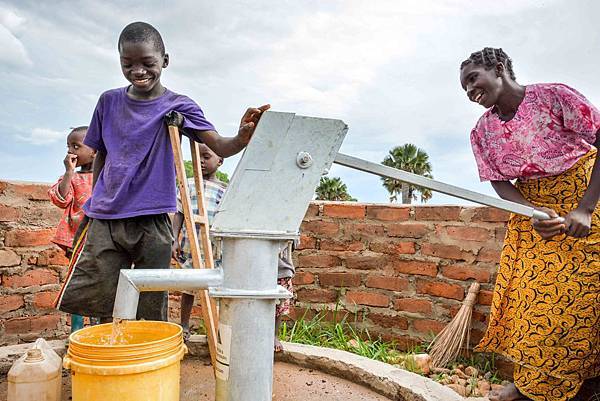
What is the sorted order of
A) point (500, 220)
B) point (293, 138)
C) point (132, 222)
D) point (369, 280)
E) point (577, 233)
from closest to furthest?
point (293, 138)
point (577, 233)
point (132, 222)
point (500, 220)
point (369, 280)

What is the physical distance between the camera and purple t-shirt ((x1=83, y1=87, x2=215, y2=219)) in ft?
6.84

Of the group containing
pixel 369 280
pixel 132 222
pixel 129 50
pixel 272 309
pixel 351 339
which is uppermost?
pixel 129 50

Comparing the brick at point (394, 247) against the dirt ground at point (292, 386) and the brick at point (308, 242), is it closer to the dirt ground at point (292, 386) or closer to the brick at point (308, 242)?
the brick at point (308, 242)

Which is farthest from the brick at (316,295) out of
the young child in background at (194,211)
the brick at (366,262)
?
the young child in background at (194,211)

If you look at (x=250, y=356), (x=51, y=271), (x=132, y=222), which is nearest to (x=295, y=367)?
(x=132, y=222)

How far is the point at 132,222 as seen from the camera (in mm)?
2160

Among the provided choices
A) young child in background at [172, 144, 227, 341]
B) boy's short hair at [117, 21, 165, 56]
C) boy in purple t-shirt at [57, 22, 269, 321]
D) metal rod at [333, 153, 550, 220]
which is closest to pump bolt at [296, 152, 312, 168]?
metal rod at [333, 153, 550, 220]

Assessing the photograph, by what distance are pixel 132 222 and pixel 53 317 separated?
176 cm

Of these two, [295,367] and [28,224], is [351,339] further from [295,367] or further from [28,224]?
[28,224]

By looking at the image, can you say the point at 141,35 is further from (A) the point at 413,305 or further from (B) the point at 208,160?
(A) the point at 413,305

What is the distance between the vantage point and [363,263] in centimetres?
361

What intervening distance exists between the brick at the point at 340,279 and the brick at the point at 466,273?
0.61m

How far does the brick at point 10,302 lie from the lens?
3280mm

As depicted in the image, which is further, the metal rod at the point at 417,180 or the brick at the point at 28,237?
the brick at the point at 28,237
